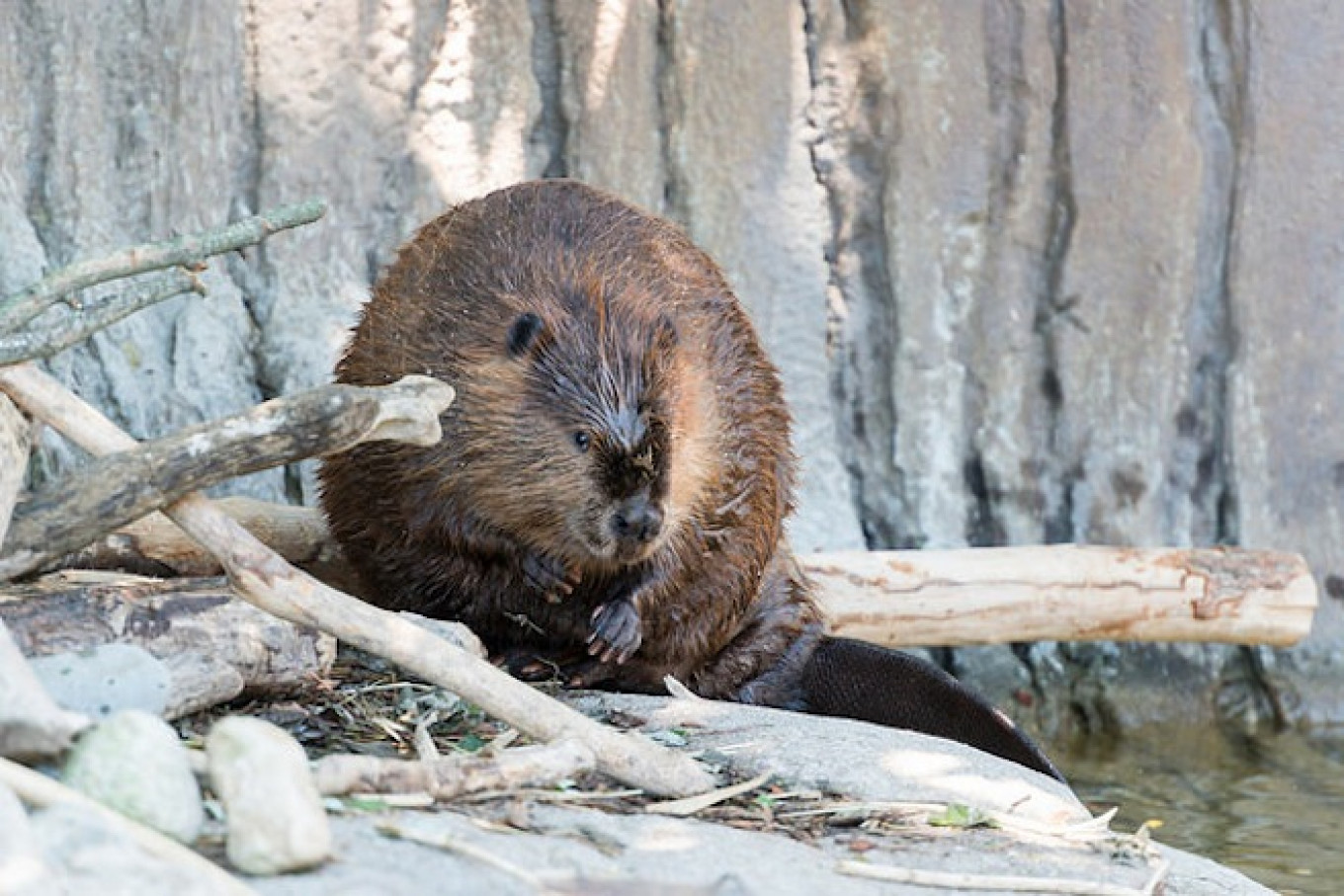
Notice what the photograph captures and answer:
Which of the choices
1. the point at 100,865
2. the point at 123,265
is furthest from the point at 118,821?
the point at 123,265

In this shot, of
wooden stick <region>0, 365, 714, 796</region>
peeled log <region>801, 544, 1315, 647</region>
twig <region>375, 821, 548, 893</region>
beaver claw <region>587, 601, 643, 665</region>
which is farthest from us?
peeled log <region>801, 544, 1315, 647</region>

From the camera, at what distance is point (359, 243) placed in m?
4.73

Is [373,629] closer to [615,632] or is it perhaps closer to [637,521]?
[637,521]

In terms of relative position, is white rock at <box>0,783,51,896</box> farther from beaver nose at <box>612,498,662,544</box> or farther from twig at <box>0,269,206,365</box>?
beaver nose at <box>612,498,662,544</box>

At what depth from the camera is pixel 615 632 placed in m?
3.75

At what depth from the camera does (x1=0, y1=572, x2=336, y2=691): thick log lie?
2.75m

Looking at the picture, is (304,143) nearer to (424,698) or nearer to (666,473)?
(666,473)

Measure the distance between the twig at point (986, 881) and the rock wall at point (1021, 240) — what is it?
262 cm

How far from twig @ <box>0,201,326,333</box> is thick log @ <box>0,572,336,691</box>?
408 mm

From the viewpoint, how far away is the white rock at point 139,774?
210 cm

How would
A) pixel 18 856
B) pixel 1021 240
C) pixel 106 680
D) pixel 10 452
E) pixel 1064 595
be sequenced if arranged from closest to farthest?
pixel 18 856 → pixel 106 680 → pixel 10 452 → pixel 1064 595 → pixel 1021 240

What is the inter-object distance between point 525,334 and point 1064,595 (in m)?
1.71

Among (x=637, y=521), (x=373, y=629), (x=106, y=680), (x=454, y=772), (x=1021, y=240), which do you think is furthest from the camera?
(x=1021, y=240)

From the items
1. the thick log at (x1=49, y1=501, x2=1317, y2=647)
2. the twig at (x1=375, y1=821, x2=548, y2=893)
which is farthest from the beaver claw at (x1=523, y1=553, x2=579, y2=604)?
the twig at (x1=375, y1=821, x2=548, y2=893)
